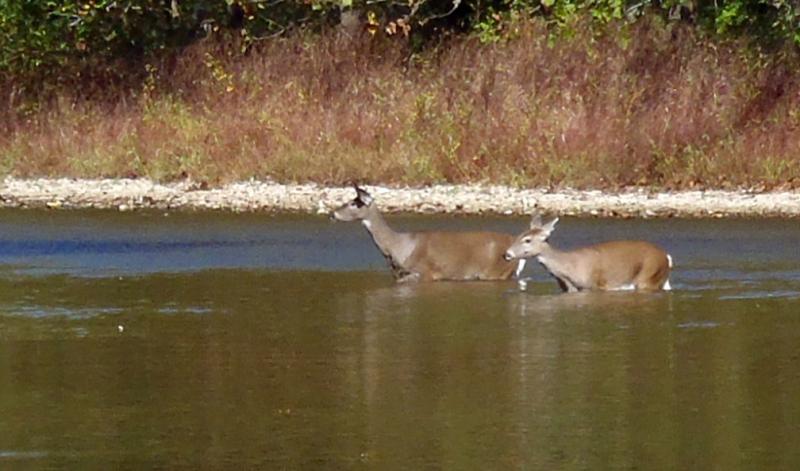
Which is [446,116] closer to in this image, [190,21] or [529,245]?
[190,21]

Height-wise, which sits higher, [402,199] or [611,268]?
[611,268]

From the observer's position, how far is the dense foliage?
30.4 m

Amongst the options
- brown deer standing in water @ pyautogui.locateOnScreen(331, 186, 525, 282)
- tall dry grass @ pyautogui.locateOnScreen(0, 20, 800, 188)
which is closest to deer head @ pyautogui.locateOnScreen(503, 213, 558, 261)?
brown deer standing in water @ pyautogui.locateOnScreen(331, 186, 525, 282)

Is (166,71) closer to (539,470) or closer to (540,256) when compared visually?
(540,256)

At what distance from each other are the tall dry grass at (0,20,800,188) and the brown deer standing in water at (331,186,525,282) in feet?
22.7

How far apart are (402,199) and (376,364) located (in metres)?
11.8

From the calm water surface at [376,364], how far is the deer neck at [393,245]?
278 mm

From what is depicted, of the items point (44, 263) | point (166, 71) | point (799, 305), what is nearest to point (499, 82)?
point (166, 71)

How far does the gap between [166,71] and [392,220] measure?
883 centimetres

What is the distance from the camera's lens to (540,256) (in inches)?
665

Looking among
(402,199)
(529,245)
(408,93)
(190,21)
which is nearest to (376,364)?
(529,245)

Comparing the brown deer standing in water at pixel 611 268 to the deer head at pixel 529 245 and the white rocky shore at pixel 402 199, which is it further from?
the white rocky shore at pixel 402 199

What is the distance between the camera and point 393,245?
1814 centimetres

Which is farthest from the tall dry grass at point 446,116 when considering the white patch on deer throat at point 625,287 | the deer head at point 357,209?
the white patch on deer throat at point 625,287
